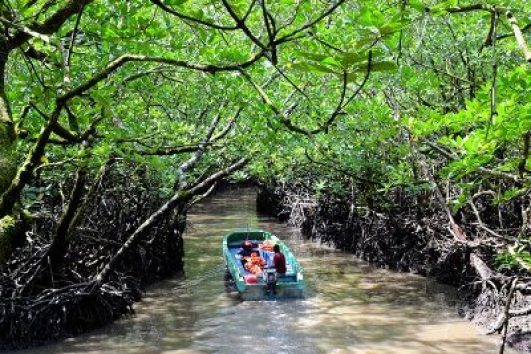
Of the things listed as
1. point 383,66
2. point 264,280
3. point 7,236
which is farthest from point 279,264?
point 383,66

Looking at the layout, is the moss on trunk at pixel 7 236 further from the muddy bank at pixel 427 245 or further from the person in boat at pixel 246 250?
the person in boat at pixel 246 250

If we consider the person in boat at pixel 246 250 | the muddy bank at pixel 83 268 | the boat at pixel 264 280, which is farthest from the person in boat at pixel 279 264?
the muddy bank at pixel 83 268

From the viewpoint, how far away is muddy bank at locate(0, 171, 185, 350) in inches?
312

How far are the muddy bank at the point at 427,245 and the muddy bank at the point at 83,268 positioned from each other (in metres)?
4.84

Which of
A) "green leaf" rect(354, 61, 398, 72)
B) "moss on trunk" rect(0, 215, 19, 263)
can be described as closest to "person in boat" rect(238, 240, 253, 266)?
"moss on trunk" rect(0, 215, 19, 263)

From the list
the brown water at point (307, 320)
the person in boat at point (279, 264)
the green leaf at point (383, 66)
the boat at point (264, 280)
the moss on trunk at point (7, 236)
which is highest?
the green leaf at point (383, 66)

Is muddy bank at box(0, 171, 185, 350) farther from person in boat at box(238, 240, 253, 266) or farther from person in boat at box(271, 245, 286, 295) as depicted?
person in boat at box(271, 245, 286, 295)

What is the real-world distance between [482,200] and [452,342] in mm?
3093

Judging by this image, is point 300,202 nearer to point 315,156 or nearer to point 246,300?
point 315,156

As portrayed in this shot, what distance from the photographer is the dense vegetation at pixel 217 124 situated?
279cm

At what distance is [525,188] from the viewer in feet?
12.1

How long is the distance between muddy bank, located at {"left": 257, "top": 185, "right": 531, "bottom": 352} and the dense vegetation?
118 mm

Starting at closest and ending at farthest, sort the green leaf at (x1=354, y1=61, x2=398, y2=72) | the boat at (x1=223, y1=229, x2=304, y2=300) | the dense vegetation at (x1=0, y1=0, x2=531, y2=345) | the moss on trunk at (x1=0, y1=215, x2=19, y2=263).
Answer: the green leaf at (x1=354, y1=61, x2=398, y2=72) → the moss on trunk at (x1=0, y1=215, x2=19, y2=263) → the dense vegetation at (x1=0, y1=0, x2=531, y2=345) → the boat at (x1=223, y1=229, x2=304, y2=300)

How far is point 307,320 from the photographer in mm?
9508
